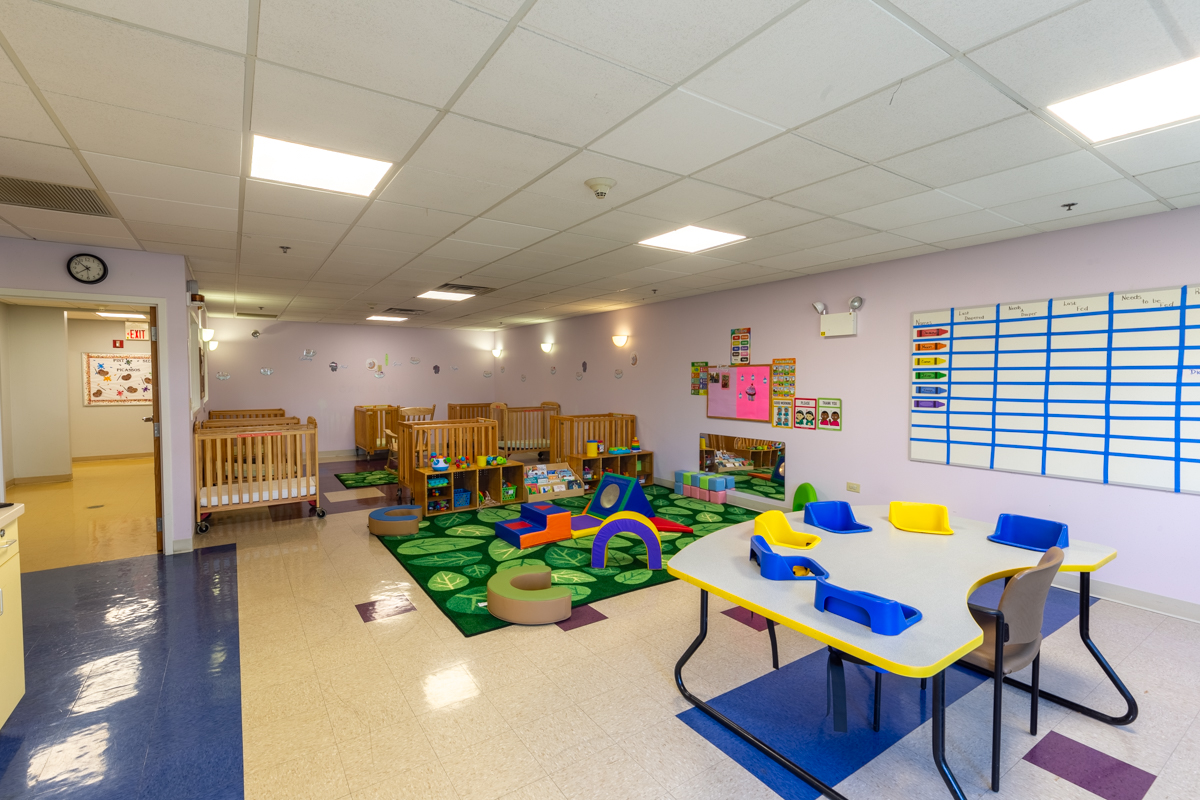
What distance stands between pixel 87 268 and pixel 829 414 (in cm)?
696

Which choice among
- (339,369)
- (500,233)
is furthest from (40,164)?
(339,369)

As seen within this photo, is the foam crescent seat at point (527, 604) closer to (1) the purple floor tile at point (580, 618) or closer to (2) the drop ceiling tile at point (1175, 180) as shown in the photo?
(1) the purple floor tile at point (580, 618)

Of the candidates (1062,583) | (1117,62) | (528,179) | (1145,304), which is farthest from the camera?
(1062,583)

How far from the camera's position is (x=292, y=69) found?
198 centimetres

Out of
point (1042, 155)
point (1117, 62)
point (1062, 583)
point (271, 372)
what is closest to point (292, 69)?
point (1117, 62)

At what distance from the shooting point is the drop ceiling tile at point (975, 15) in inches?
64.9

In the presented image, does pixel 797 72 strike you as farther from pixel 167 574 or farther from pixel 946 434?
pixel 167 574

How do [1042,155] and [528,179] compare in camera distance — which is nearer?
[1042,155]

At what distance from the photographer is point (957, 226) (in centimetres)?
393

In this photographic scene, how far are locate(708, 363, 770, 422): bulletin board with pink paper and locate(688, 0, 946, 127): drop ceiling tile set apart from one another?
4.25m

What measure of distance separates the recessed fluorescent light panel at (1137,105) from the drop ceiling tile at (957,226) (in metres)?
1.21

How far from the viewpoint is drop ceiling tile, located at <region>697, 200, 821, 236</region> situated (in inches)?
140

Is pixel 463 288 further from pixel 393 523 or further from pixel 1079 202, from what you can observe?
pixel 1079 202

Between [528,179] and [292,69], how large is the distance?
131 centimetres
